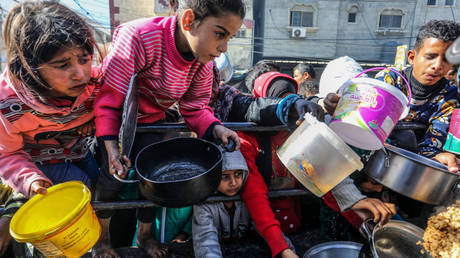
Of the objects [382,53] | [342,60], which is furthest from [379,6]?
[342,60]

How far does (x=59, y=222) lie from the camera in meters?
1.09

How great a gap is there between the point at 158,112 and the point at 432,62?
212 centimetres

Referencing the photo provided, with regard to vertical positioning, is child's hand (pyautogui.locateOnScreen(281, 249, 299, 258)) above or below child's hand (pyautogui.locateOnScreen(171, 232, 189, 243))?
above

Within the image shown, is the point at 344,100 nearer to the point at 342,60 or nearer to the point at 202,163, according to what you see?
the point at 202,163

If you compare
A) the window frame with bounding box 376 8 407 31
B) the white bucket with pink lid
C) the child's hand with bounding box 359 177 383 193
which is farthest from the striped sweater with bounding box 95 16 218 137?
the window frame with bounding box 376 8 407 31

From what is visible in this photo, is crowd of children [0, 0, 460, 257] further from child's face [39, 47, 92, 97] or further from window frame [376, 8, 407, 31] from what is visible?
window frame [376, 8, 407, 31]

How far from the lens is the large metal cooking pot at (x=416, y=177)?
1.41 metres

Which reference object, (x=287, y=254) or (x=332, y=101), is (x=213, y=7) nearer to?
(x=332, y=101)

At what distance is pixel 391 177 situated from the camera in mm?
1500

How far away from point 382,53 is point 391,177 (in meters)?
22.5

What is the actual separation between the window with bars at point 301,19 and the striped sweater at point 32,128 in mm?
21100

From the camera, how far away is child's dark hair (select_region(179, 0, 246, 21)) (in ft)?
4.22

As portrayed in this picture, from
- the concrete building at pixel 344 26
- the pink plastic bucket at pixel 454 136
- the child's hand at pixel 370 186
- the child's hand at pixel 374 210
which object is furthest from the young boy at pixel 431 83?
the concrete building at pixel 344 26

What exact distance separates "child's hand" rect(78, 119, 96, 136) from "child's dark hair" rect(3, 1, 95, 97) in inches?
12.2
